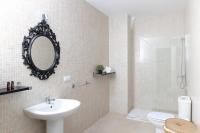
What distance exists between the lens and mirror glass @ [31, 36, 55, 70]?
1866 millimetres

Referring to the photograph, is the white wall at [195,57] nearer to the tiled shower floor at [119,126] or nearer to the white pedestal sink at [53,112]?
the tiled shower floor at [119,126]

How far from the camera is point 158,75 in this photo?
390 cm

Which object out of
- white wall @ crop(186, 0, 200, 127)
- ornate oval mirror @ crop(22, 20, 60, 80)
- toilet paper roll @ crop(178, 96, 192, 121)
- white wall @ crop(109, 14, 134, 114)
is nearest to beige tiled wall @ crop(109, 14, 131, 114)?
white wall @ crop(109, 14, 134, 114)

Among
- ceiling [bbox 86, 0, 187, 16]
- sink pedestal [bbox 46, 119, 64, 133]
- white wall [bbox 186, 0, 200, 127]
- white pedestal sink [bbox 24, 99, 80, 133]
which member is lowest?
sink pedestal [bbox 46, 119, 64, 133]

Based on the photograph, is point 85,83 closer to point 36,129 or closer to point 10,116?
point 36,129

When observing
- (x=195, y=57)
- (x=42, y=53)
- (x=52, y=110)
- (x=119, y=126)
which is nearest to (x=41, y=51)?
(x=42, y=53)

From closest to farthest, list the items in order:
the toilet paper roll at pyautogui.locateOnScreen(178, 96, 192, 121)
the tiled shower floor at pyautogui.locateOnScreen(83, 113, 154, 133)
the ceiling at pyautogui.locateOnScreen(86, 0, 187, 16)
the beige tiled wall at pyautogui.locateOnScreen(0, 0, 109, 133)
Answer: the beige tiled wall at pyautogui.locateOnScreen(0, 0, 109, 133) < the toilet paper roll at pyautogui.locateOnScreen(178, 96, 192, 121) < the tiled shower floor at pyautogui.locateOnScreen(83, 113, 154, 133) < the ceiling at pyautogui.locateOnScreen(86, 0, 187, 16)

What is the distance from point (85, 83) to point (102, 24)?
1.54m

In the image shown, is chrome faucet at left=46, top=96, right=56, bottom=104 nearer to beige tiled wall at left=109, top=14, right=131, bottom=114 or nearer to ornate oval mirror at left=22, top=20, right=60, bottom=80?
ornate oval mirror at left=22, top=20, right=60, bottom=80

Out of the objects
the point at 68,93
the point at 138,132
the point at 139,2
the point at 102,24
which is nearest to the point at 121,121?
the point at 138,132

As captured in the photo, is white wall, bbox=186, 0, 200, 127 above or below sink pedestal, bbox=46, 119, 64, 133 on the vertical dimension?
above

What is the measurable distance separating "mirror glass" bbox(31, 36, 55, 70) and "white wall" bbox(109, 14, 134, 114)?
1994mm

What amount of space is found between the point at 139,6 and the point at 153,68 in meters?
1.60

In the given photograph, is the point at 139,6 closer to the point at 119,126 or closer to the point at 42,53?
the point at 42,53
